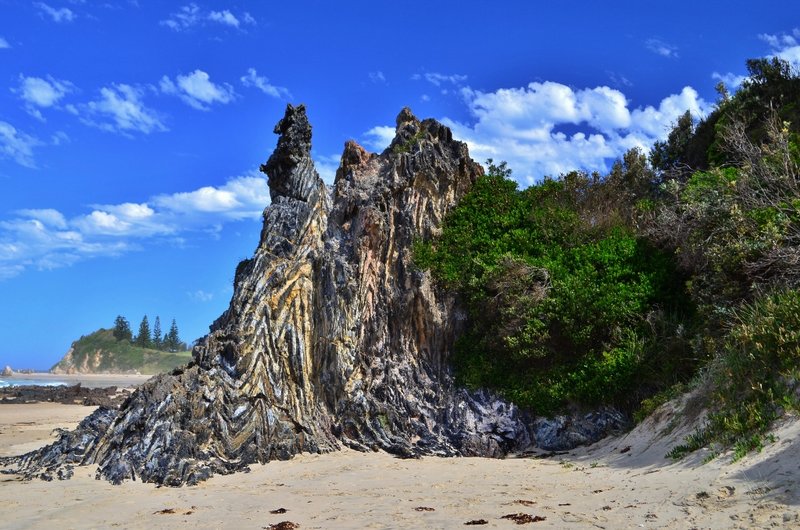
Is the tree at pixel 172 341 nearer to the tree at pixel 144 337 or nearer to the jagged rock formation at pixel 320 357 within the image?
the tree at pixel 144 337

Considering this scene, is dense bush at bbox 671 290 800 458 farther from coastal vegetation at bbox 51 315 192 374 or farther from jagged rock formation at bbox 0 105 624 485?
coastal vegetation at bbox 51 315 192 374

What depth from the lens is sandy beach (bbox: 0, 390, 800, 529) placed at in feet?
20.1

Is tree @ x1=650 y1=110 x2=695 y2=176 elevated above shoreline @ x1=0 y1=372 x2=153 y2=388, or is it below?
above

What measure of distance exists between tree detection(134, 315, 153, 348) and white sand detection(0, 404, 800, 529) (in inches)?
3626

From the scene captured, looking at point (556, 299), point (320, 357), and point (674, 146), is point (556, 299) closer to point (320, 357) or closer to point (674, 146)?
point (320, 357)

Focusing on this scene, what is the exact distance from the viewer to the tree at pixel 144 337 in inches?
3752

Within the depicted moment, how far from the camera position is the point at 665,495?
21.9 feet

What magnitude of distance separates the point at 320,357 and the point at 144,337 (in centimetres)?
9222

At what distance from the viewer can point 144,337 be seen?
316 feet

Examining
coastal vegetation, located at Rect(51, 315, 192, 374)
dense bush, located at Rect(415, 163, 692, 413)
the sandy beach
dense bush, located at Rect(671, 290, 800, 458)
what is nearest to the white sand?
the sandy beach

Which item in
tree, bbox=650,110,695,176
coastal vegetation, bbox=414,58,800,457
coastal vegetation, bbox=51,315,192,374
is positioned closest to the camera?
coastal vegetation, bbox=414,58,800,457

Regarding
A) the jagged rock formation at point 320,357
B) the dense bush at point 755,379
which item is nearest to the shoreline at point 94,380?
the jagged rock formation at point 320,357

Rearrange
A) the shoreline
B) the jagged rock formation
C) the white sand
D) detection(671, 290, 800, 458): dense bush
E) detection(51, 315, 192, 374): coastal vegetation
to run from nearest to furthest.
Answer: the white sand, detection(671, 290, 800, 458): dense bush, the jagged rock formation, the shoreline, detection(51, 315, 192, 374): coastal vegetation

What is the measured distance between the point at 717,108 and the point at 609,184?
8161 mm
